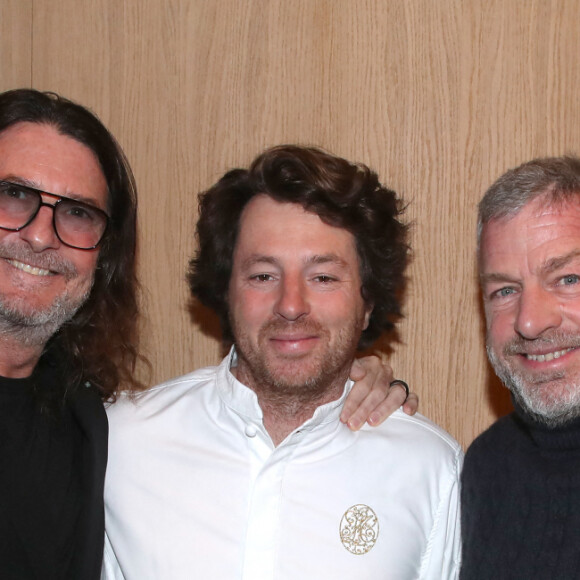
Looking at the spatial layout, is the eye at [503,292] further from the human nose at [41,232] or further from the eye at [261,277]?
the human nose at [41,232]

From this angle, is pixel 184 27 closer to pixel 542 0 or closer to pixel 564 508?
pixel 542 0

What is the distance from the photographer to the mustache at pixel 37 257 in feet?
6.51

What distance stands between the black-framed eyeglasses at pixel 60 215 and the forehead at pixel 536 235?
110 centimetres

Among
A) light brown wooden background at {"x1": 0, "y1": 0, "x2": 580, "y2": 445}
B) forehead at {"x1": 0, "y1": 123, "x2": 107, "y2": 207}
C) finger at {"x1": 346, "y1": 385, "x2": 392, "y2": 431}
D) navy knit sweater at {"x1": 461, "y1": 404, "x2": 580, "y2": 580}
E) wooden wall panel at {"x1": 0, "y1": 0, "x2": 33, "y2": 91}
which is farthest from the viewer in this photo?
wooden wall panel at {"x1": 0, "y1": 0, "x2": 33, "y2": 91}

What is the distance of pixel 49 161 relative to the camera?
2.07 m

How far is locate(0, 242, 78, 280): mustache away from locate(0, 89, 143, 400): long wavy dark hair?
0.60 ft

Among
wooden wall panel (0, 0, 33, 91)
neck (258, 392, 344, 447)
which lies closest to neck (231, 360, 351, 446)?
neck (258, 392, 344, 447)

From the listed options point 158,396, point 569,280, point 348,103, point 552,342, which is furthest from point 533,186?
point 158,396

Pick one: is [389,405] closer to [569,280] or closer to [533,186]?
[569,280]

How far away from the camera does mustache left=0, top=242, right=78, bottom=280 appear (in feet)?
6.51

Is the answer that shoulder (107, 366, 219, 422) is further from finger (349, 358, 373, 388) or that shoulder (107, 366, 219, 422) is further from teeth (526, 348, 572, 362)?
teeth (526, 348, 572, 362)

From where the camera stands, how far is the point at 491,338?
6.62 feet

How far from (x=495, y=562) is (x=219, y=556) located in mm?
706

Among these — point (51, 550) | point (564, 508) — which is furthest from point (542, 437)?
point (51, 550)
